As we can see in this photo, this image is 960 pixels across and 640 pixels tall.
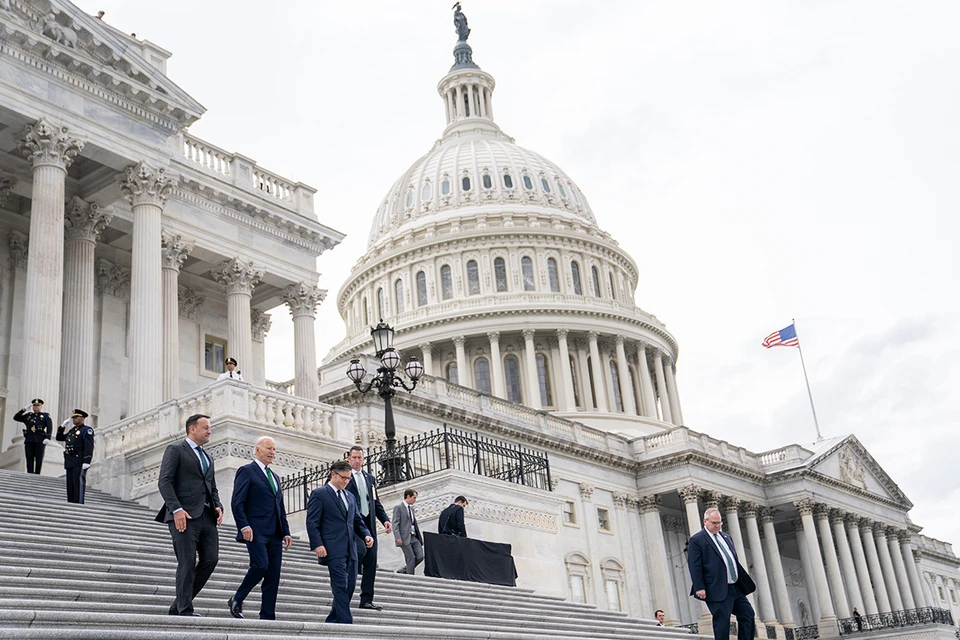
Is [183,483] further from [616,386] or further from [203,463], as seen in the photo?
[616,386]

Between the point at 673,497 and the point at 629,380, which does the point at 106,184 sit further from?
the point at 629,380

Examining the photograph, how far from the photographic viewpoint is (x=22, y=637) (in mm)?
7621

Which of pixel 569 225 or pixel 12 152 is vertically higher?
pixel 569 225

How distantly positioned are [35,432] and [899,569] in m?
67.1

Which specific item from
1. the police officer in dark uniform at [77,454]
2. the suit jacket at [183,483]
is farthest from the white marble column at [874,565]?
the suit jacket at [183,483]

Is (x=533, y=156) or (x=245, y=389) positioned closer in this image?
(x=245, y=389)

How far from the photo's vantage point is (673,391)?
82750mm

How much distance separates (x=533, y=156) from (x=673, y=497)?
44.5 meters

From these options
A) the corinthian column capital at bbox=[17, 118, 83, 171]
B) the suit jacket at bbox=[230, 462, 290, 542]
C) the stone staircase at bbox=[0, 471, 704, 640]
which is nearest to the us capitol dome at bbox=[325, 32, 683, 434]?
the corinthian column capital at bbox=[17, 118, 83, 171]

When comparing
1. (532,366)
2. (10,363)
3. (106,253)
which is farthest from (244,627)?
(532,366)

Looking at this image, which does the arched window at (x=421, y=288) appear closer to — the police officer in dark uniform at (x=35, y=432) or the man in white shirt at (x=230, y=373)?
the man in white shirt at (x=230, y=373)

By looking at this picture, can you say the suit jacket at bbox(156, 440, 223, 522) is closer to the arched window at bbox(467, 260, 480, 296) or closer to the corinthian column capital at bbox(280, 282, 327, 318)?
the corinthian column capital at bbox(280, 282, 327, 318)

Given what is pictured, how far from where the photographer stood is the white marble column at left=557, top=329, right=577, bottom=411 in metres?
72.8

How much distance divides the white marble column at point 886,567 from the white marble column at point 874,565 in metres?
0.39
